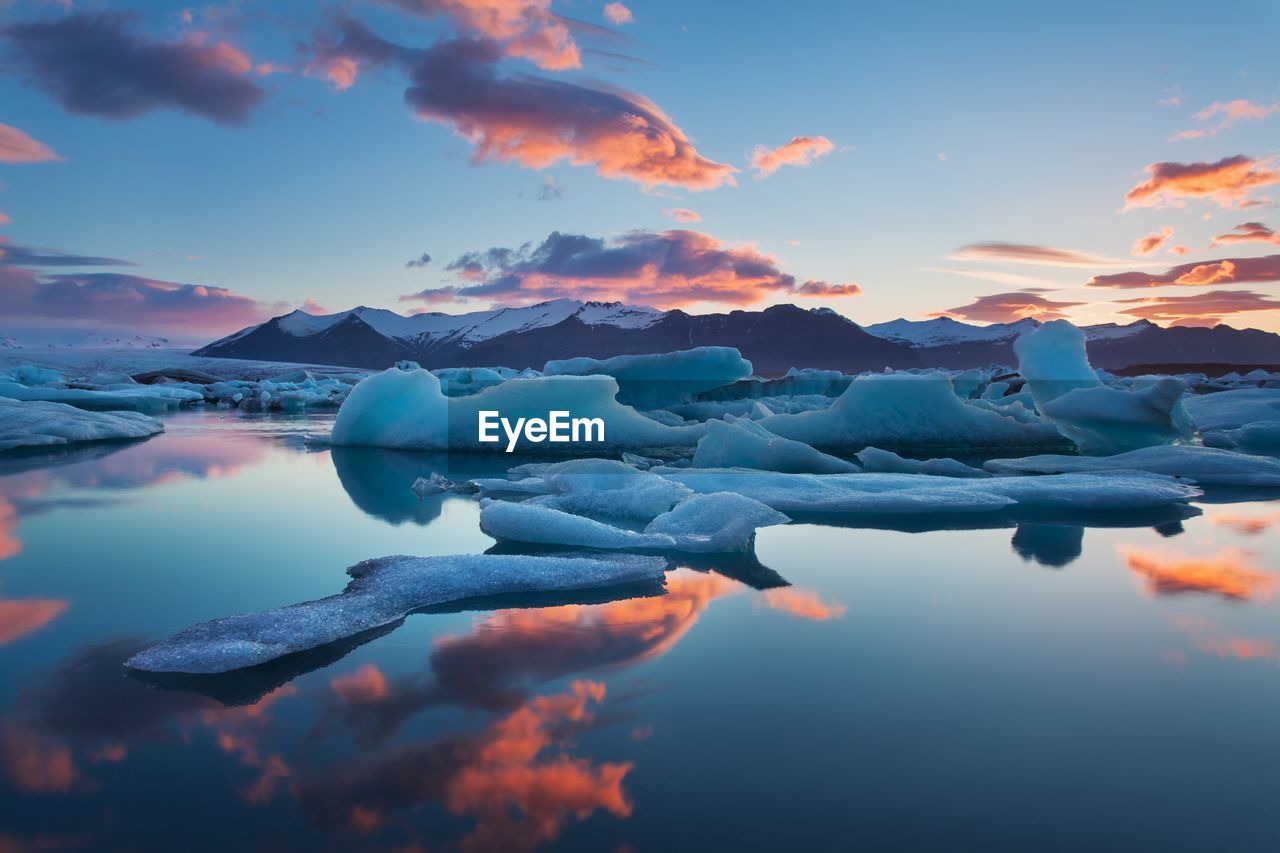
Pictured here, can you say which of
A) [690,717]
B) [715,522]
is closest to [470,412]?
[715,522]

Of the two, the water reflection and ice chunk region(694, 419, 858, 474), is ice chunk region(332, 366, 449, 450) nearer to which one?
ice chunk region(694, 419, 858, 474)

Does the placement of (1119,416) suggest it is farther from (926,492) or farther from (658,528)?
(658,528)

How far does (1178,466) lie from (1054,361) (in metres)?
Answer: 3.94

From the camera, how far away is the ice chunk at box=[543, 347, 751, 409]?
1208 centimetres

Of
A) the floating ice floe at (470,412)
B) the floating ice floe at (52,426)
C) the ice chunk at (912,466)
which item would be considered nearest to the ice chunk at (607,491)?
the ice chunk at (912,466)

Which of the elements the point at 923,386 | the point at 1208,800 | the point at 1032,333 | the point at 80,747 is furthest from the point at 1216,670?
the point at 1032,333

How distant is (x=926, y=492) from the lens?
5.08 m

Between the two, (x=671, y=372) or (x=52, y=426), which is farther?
(x=671, y=372)

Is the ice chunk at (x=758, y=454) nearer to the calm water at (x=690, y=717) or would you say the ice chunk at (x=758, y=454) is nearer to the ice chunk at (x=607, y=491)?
the ice chunk at (x=607, y=491)

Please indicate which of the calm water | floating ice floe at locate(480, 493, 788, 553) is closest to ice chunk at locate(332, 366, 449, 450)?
floating ice floe at locate(480, 493, 788, 553)

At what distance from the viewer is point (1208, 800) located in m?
1.47

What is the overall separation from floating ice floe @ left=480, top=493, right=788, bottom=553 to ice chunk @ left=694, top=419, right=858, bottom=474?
2.73 meters

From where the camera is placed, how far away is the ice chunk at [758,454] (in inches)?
266

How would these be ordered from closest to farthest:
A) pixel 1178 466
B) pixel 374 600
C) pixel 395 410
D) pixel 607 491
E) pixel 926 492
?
pixel 374 600 → pixel 607 491 → pixel 926 492 → pixel 1178 466 → pixel 395 410
